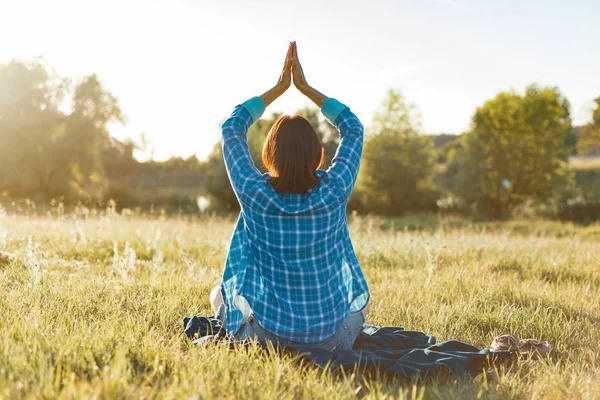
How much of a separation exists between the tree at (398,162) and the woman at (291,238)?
29.1 m

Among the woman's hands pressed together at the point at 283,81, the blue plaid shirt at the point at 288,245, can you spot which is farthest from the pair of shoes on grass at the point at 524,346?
the woman's hands pressed together at the point at 283,81

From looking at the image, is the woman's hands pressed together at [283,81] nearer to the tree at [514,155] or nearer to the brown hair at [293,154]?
the brown hair at [293,154]

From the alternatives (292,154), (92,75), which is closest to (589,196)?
(92,75)

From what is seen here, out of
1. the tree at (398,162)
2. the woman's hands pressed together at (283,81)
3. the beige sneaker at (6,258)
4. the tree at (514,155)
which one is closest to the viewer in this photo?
the woman's hands pressed together at (283,81)

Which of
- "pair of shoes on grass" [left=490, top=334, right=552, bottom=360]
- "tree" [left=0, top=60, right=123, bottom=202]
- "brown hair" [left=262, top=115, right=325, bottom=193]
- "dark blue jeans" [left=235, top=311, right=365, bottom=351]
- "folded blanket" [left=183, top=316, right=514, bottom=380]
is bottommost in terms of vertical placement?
"pair of shoes on grass" [left=490, top=334, right=552, bottom=360]

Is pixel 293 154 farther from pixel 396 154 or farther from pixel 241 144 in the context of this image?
pixel 396 154

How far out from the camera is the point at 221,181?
35.1 metres

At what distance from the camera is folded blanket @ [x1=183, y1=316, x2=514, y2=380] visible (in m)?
3.07

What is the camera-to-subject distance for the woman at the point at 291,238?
3.11 m

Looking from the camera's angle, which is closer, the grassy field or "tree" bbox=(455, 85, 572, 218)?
the grassy field

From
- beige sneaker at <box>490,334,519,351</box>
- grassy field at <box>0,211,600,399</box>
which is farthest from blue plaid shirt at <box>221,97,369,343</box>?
beige sneaker at <box>490,334,519,351</box>

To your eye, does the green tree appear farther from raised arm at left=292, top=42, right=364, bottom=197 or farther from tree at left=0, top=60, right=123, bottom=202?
raised arm at left=292, top=42, right=364, bottom=197

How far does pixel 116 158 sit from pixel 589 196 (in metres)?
32.6

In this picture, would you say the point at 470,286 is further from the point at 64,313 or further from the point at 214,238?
the point at 214,238
